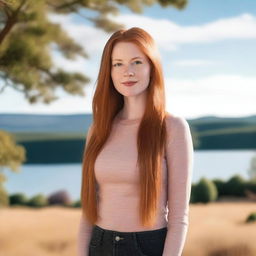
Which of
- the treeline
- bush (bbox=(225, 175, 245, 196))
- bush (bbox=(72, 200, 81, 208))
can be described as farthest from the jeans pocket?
bush (bbox=(225, 175, 245, 196))

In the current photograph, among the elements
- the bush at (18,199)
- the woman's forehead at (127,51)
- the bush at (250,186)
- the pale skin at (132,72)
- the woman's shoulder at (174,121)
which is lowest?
Result: the bush at (18,199)

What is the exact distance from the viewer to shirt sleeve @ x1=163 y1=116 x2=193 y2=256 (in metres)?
1.48

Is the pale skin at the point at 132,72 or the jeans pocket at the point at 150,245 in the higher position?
the pale skin at the point at 132,72

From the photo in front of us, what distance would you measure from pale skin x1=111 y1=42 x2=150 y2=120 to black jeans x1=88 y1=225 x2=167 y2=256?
37 centimetres

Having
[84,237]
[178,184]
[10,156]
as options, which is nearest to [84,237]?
[84,237]

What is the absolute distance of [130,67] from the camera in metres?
1.55

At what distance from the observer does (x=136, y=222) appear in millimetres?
1508

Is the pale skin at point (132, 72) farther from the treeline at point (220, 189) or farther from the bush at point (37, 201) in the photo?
the bush at point (37, 201)

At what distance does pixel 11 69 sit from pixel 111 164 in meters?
4.45

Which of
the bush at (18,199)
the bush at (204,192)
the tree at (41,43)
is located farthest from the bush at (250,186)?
the tree at (41,43)

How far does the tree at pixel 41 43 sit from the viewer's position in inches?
215

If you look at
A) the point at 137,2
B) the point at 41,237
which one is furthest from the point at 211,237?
the point at 137,2

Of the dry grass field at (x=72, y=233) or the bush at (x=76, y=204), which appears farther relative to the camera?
the bush at (x=76, y=204)

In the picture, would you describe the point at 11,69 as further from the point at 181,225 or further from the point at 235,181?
the point at 235,181
